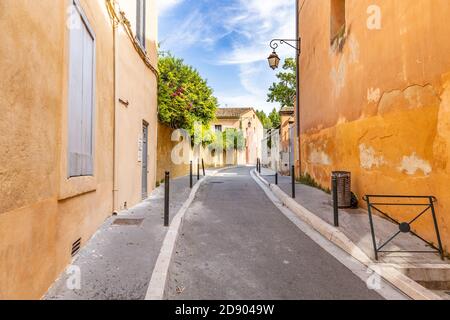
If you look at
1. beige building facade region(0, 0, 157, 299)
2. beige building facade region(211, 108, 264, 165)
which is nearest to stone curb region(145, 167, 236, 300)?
beige building facade region(0, 0, 157, 299)

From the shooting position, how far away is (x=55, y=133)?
136 inches

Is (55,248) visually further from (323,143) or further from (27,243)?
(323,143)

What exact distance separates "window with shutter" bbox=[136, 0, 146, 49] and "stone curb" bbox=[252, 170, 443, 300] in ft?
21.6

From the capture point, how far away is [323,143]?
10.8 m

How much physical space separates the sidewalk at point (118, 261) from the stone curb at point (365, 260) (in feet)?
9.24

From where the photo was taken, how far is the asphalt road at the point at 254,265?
3438mm

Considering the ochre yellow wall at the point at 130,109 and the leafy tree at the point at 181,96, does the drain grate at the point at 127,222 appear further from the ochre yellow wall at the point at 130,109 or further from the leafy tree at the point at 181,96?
the leafy tree at the point at 181,96

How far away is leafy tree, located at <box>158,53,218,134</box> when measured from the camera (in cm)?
1450

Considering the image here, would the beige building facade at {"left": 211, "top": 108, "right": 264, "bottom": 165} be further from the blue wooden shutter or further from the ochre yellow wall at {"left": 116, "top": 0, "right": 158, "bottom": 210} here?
the blue wooden shutter

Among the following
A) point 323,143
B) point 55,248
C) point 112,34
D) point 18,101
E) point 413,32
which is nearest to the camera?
point 18,101

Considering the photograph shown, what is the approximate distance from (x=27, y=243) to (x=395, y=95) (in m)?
6.21

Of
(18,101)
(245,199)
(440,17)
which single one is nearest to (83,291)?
(18,101)

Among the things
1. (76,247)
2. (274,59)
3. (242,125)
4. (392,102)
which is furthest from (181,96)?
(242,125)

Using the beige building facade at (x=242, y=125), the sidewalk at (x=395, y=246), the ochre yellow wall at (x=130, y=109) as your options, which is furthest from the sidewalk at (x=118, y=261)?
the beige building facade at (x=242, y=125)
